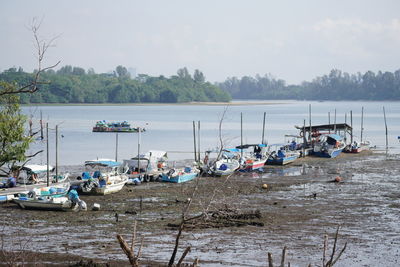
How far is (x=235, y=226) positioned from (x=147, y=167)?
18.0 metres

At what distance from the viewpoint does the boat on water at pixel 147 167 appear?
42.7 m

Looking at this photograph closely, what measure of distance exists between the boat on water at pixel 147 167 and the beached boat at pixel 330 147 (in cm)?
1870

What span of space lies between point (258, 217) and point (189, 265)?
357 inches

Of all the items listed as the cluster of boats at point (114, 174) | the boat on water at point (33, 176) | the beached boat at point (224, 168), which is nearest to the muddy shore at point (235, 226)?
the cluster of boats at point (114, 174)

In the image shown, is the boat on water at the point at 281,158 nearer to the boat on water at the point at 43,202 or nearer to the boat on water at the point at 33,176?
the boat on water at the point at 33,176

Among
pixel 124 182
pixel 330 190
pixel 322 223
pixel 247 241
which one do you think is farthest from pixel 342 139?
pixel 247 241

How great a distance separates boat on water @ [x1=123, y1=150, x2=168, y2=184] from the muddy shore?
60.1 inches

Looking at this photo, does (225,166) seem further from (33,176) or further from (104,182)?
(33,176)

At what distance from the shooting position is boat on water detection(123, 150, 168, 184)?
140 ft

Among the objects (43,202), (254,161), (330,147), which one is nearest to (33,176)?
(43,202)

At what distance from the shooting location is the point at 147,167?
146 feet

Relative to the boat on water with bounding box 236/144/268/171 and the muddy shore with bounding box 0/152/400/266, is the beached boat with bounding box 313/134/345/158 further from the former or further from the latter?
the muddy shore with bounding box 0/152/400/266

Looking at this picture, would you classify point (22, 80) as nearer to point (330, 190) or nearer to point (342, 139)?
point (342, 139)

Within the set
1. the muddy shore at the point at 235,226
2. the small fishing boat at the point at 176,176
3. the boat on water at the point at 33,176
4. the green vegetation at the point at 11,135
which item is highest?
the green vegetation at the point at 11,135
